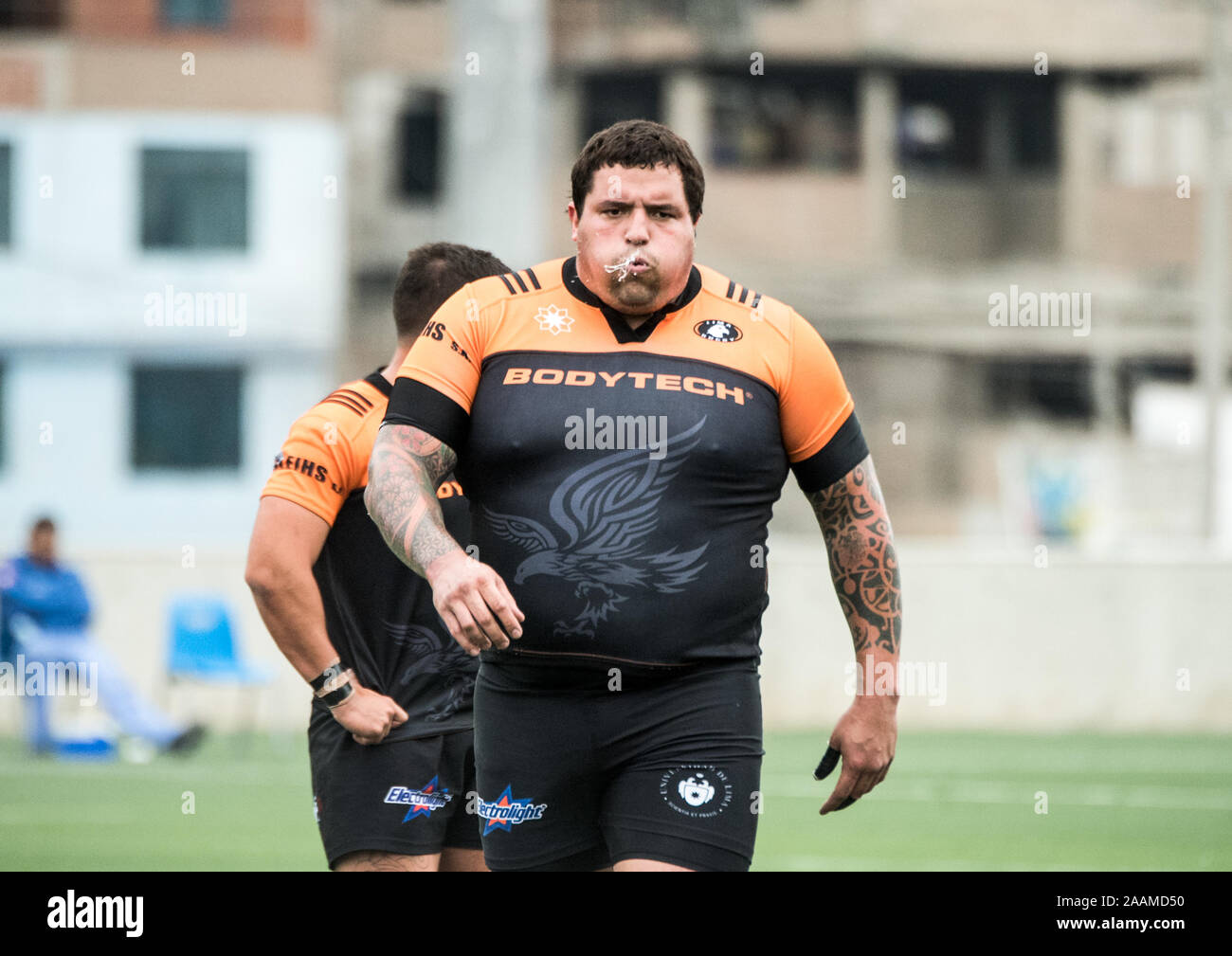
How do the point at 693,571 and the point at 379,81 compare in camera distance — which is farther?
the point at 379,81

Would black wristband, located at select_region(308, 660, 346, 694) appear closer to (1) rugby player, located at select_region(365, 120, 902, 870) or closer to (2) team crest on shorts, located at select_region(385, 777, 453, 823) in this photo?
(2) team crest on shorts, located at select_region(385, 777, 453, 823)

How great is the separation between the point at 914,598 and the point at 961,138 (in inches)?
946

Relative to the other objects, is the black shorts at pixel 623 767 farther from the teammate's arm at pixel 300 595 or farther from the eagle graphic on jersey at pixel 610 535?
the teammate's arm at pixel 300 595

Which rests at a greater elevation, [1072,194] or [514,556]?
[1072,194]

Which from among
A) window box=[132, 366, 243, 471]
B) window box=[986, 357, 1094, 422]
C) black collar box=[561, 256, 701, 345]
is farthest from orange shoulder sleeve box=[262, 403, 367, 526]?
window box=[986, 357, 1094, 422]

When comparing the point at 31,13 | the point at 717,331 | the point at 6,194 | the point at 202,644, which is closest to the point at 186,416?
the point at 6,194

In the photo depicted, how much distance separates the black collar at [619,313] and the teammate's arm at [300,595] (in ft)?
3.46

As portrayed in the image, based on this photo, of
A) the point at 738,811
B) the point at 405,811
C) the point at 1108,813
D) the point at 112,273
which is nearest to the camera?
the point at 738,811

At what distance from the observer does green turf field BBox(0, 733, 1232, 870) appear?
10.4m

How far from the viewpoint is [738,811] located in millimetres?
4324

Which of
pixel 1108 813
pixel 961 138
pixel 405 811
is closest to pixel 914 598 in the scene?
pixel 1108 813

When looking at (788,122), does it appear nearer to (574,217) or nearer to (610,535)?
(574,217)
